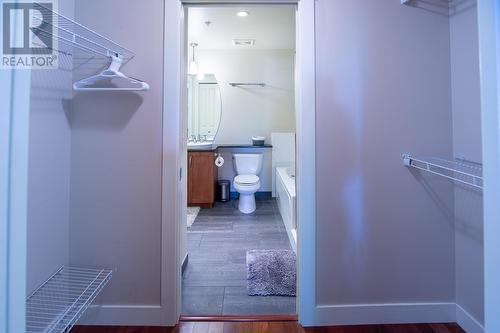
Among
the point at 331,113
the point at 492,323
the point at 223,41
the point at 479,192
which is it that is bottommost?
the point at 492,323

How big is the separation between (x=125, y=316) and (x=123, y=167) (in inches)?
34.9

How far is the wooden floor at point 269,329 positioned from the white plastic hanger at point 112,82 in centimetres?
138

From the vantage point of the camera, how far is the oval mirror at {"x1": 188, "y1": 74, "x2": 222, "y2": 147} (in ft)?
15.7

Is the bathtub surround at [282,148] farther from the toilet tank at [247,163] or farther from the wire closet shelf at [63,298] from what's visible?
the wire closet shelf at [63,298]

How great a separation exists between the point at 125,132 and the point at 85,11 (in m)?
0.74

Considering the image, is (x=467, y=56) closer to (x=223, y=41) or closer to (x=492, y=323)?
(x=492, y=323)

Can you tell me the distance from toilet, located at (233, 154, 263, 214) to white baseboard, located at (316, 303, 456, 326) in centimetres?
242

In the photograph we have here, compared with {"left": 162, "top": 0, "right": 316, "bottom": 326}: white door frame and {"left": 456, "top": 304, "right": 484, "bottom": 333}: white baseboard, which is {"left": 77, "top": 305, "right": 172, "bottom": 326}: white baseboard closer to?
{"left": 162, "top": 0, "right": 316, "bottom": 326}: white door frame

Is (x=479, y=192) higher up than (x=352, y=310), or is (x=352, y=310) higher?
(x=479, y=192)

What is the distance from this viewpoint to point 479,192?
5.18 ft

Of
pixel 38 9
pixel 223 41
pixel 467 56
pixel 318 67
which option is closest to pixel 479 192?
pixel 467 56

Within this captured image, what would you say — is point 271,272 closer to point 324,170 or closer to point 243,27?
point 324,170

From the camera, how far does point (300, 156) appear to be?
1.75 meters

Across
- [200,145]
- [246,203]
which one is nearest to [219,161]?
[200,145]
